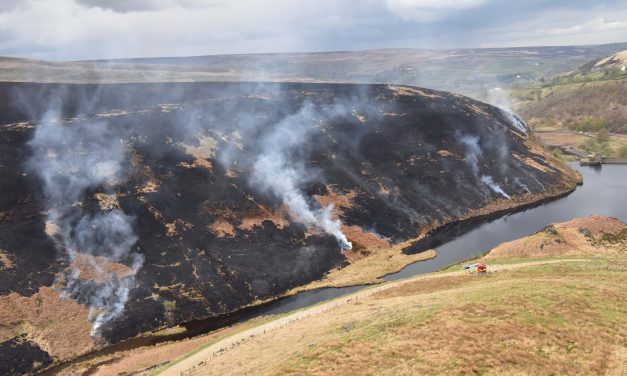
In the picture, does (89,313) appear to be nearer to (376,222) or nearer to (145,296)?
(145,296)

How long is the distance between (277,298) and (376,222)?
24.8 metres

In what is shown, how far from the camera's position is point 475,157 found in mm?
99375

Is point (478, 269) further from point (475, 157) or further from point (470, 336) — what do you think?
point (475, 157)

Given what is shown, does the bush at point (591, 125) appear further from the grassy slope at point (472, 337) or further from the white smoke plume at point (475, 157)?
the grassy slope at point (472, 337)

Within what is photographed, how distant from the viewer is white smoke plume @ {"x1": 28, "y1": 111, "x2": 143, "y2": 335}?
50.0 m

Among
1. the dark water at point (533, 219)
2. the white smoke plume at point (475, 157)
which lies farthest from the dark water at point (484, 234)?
the white smoke plume at point (475, 157)

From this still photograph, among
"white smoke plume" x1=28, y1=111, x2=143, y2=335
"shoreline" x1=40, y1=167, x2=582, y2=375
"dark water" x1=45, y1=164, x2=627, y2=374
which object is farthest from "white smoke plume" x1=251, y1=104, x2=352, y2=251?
Result: "white smoke plume" x1=28, y1=111, x2=143, y2=335

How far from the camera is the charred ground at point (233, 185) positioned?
166ft

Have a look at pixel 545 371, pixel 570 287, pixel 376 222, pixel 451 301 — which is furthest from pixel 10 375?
pixel 376 222

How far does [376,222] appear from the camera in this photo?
73.4 meters

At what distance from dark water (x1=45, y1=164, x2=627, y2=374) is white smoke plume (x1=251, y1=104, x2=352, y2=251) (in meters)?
12.9

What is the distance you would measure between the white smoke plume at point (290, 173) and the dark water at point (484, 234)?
12921 millimetres

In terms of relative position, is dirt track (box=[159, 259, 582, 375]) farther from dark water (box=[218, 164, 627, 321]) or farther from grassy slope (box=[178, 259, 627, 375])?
dark water (box=[218, 164, 627, 321])

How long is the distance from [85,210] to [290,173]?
3339cm
